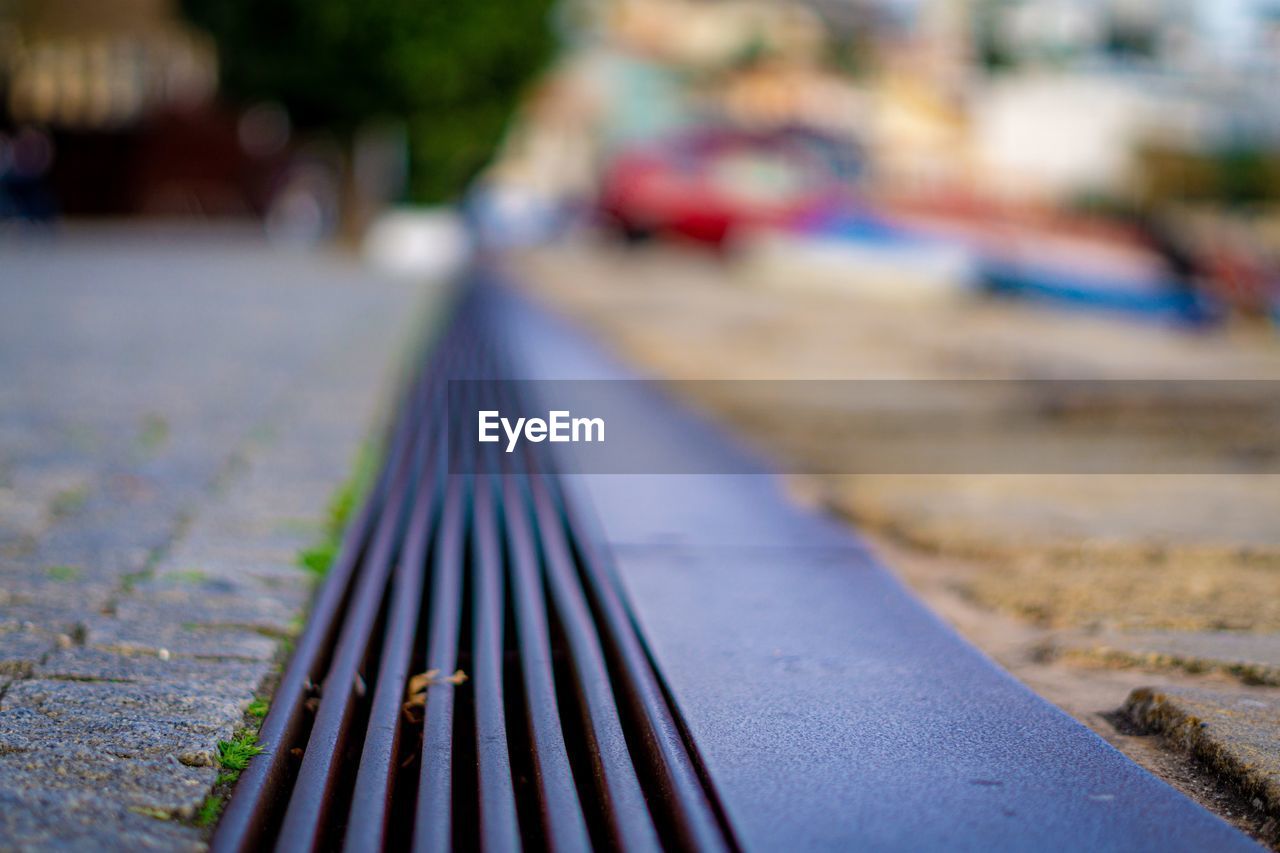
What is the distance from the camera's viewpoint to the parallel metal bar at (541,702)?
5.45ft

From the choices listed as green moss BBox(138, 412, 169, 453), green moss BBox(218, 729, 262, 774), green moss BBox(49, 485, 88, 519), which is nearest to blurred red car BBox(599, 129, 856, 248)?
green moss BBox(138, 412, 169, 453)

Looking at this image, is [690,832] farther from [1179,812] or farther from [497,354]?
[497,354]

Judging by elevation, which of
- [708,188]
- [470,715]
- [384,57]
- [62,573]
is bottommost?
[470,715]

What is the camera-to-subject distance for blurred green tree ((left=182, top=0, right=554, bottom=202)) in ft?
47.2

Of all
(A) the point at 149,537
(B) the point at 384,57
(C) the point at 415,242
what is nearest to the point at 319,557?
(A) the point at 149,537

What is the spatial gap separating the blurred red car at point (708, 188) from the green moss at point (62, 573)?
15269mm

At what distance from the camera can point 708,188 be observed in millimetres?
18531

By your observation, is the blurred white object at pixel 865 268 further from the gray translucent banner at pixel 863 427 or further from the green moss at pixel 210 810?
the green moss at pixel 210 810

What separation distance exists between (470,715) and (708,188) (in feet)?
55.3

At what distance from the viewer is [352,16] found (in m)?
14.2

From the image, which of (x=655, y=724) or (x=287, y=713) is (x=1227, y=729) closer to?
(x=655, y=724)

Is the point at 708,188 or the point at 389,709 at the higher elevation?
the point at 708,188

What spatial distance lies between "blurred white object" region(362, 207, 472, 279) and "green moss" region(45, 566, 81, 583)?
12.9 metres

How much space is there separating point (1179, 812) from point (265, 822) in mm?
1159
